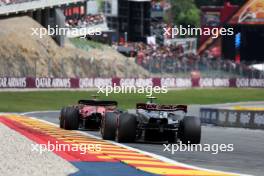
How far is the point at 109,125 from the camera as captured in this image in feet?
74.7

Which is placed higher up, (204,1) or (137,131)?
(204,1)

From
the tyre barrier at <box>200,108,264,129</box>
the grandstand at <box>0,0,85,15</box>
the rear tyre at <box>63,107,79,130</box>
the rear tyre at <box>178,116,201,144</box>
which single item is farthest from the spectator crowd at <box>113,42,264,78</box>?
the rear tyre at <box>178,116,201,144</box>

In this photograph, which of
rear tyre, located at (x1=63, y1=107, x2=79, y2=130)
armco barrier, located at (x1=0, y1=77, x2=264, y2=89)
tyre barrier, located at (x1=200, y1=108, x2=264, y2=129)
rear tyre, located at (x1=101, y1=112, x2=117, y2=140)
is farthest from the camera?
armco barrier, located at (x1=0, y1=77, x2=264, y2=89)

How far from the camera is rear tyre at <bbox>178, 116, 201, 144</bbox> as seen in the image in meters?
22.1

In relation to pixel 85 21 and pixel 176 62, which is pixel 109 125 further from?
pixel 85 21

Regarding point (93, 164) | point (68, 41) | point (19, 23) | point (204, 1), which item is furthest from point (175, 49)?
point (93, 164)

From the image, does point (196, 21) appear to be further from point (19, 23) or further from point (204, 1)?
point (19, 23)

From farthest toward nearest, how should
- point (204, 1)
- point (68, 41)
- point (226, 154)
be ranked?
point (204, 1), point (68, 41), point (226, 154)

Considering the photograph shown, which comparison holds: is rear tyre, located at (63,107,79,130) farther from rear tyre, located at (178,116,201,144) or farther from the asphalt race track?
rear tyre, located at (178,116,201,144)

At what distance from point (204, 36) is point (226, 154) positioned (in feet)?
245

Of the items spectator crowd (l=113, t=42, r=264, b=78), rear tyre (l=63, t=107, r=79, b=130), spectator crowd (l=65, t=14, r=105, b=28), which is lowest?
rear tyre (l=63, t=107, r=79, b=130)

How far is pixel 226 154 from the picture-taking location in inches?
788

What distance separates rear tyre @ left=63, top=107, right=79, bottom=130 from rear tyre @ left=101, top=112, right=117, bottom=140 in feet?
14.8

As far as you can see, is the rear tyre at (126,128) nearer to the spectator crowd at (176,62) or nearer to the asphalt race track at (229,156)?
the asphalt race track at (229,156)
